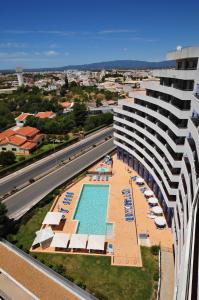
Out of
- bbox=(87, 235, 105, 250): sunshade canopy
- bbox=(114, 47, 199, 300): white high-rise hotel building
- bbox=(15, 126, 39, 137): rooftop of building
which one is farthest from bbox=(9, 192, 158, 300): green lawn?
→ bbox=(15, 126, 39, 137): rooftop of building

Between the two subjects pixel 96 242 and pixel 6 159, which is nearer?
pixel 96 242

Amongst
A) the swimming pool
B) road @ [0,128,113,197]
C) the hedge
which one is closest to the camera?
road @ [0,128,113,197]

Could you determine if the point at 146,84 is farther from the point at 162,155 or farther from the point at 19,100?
the point at 19,100

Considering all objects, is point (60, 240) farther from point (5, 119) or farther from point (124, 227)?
point (5, 119)

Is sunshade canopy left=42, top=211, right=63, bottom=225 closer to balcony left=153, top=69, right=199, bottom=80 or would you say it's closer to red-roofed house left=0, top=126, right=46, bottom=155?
balcony left=153, top=69, right=199, bottom=80

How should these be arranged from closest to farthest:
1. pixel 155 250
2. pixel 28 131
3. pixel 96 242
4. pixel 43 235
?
pixel 155 250
pixel 96 242
pixel 43 235
pixel 28 131

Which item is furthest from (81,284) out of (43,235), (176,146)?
(176,146)

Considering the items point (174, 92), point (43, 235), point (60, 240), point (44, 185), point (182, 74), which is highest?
point (182, 74)

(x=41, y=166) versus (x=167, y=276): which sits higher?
(x=41, y=166)
